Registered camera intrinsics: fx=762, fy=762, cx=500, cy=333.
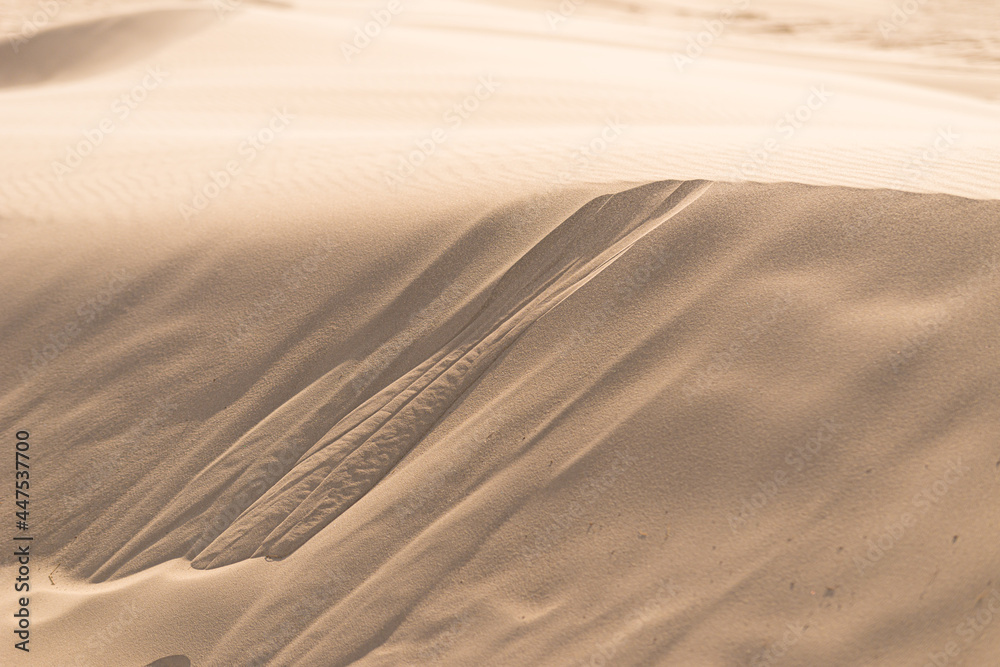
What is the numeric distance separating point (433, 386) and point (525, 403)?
55 centimetres

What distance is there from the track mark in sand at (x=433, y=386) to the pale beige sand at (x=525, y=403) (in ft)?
0.05

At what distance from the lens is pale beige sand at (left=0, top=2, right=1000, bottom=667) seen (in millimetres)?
2965

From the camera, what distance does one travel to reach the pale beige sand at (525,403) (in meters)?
2.96

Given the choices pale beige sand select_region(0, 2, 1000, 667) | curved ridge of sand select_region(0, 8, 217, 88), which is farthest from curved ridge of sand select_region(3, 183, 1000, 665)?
curved ridge of sand select_region(0, 8, 217, 88)

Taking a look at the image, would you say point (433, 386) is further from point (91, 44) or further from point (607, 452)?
point (91, 44)

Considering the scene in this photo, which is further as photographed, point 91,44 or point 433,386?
point 91,44

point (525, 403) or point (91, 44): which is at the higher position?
point (91, 44)

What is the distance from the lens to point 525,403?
3.69 metres

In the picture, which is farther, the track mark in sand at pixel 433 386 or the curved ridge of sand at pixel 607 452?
the track mark in sand at pixel 433 386

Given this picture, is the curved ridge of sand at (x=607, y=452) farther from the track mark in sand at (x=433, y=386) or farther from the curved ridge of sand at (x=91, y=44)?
the curved ridge of sand at (x=91, y=44)

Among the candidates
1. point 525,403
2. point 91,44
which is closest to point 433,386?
point 525,403

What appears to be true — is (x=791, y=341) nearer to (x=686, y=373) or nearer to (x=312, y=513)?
(x=686, y=373)

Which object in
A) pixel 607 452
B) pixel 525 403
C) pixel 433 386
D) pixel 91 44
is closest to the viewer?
pixel 607 452

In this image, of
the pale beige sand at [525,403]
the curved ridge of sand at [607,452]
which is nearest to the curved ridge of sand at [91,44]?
the pale beige sand at [525,403]
